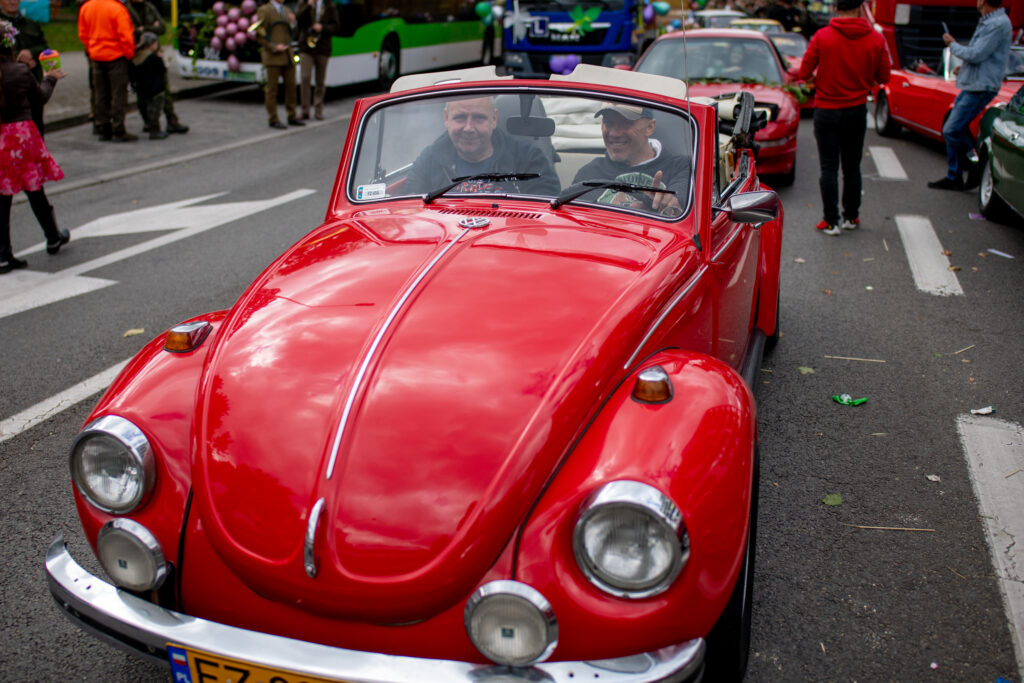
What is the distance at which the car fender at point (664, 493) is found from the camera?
207 cm

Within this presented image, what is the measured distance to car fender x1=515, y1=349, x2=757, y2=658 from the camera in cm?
207

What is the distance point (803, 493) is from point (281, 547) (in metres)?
2.44

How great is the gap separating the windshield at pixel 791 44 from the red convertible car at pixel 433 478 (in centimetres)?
1664

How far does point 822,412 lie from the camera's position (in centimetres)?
460

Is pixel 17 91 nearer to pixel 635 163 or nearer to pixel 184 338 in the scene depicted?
pixel 184 338

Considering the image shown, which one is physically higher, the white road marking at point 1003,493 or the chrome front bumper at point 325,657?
the chrome front bumper at point 325,657

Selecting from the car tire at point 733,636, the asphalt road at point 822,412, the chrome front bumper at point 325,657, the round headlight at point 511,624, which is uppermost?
the round headlight at point 511,624

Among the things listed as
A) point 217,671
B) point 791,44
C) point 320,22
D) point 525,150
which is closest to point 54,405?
point 525,150

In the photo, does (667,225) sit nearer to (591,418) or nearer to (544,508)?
(591,418)

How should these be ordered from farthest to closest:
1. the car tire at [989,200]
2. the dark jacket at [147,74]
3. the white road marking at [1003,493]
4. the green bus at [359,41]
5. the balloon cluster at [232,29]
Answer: the green bus at [359,41]
the balloon cluster at [232,29]
the dark jacket at [147,74]
the car tire at [989,200]
the white road marking at [1003,493]

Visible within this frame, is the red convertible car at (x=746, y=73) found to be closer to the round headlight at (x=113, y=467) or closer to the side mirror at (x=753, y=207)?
the side mirror at (x=753, y=207)

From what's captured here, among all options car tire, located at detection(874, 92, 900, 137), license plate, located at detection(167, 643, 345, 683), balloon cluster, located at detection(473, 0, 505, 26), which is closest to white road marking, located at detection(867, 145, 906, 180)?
car tire, located at detection(874, 92, 900, 137)

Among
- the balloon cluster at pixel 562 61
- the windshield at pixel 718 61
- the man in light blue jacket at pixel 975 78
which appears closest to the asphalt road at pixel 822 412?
the man in light blue jacket at pixel 975 78

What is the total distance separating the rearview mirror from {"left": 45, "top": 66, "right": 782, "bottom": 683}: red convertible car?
649 millimetres
